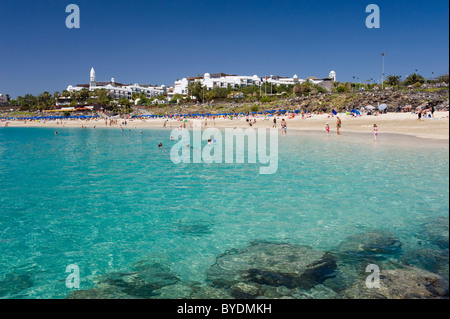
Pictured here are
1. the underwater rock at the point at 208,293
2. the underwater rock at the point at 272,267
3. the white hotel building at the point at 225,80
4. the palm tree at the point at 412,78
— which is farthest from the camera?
the white hotel building at the point at 225,80

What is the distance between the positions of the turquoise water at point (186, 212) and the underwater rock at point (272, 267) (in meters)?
0.39

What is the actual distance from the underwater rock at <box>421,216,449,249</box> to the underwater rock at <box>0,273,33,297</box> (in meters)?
9.66

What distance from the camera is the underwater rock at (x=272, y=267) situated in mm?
6812

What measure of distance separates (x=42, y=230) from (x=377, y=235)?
1023 cm

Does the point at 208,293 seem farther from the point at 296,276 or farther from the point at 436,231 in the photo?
the point at 436,231

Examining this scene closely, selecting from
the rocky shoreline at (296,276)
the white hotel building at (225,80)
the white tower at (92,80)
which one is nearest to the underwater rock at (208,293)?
the rocky shoreline at (296,276)

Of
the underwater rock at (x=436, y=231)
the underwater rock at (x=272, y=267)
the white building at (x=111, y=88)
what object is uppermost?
the white building at (x=111, y=88)

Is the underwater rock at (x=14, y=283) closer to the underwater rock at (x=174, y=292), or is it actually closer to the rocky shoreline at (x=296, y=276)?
the rocky shoreline at (x=296, y=276)

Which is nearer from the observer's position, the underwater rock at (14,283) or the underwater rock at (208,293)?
the underwater rock at (208,293)

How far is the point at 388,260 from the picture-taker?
7.57 metres

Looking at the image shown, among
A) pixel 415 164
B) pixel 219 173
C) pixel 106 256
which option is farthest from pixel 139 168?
pixel 415 164

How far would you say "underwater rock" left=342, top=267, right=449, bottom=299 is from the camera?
566 cm

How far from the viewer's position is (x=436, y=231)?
8.96 m
